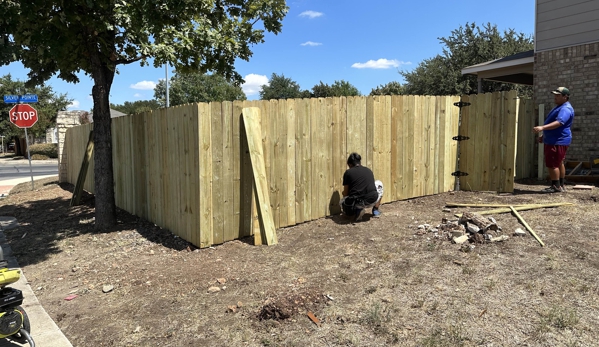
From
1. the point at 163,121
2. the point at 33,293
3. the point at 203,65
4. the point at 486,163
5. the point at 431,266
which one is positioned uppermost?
the point at 203,65

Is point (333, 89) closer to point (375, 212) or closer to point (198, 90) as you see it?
point (198, 90)

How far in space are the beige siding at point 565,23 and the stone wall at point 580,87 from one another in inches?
7.9

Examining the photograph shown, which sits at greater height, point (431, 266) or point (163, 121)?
point (163, 121)

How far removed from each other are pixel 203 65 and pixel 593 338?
6904 mm

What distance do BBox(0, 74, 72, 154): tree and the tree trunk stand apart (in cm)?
3712

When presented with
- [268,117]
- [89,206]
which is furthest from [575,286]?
[89,206]

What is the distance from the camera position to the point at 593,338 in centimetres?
296

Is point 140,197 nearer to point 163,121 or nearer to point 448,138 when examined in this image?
point 163,121

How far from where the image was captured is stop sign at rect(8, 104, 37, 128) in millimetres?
12766

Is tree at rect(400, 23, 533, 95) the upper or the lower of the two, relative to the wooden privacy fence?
upper

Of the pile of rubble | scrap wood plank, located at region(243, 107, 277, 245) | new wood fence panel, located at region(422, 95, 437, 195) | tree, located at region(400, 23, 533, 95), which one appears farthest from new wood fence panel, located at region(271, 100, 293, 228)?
tree, located at region(400, 23, 533, 95)

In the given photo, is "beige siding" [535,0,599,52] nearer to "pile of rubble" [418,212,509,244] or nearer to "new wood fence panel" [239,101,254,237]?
"pile of rubble" [418,212,509,244]

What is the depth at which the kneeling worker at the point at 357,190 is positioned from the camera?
20.2 ft

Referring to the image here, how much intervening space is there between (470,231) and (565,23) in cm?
753
